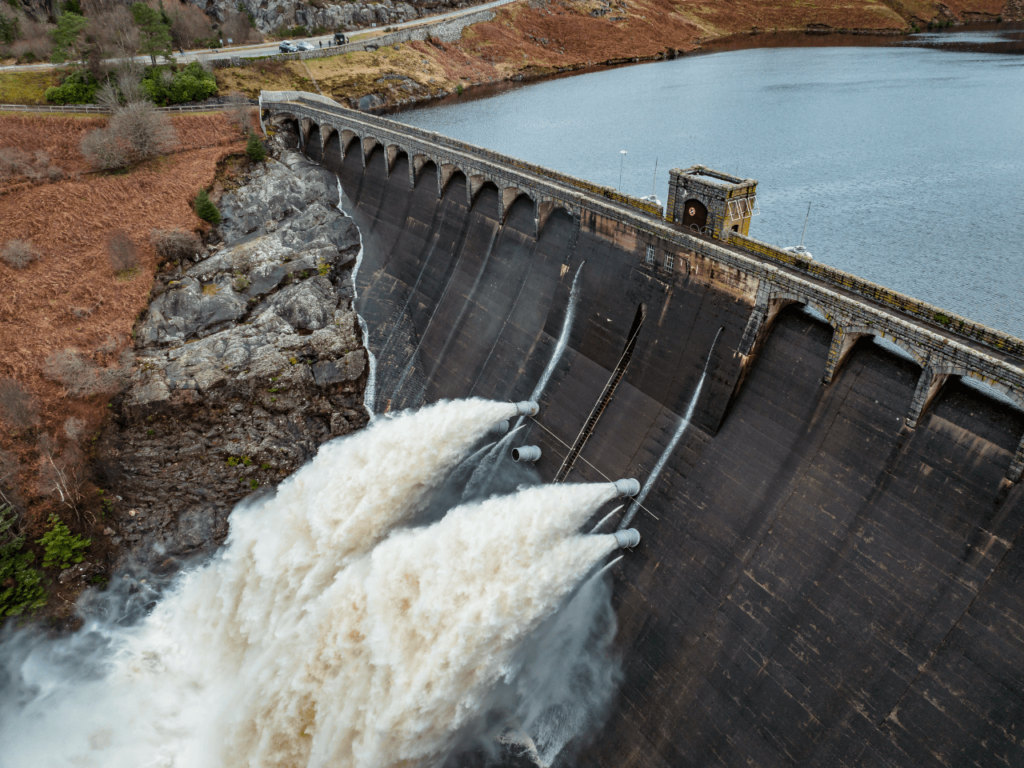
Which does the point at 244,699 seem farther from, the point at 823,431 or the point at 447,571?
the point at 823,431

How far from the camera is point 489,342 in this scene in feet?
125

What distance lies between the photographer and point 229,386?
39.5 metres

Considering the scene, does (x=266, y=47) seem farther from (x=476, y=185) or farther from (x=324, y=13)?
(x=476, y=185)

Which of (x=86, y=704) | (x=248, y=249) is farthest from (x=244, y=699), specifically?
(x=248, y=249)

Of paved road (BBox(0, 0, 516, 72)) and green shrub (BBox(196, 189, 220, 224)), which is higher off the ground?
paved road (BBox(0, 0, 516, 72))

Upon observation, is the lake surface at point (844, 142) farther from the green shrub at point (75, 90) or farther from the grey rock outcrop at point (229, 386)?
the green shrub at point (75, 90)

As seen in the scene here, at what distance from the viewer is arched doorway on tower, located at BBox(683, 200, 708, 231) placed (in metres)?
29.4

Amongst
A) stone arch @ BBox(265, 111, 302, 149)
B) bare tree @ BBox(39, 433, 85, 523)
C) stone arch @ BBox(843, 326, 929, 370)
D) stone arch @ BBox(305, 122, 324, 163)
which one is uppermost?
stone arch @ BBox(843, 326, 929, 370)

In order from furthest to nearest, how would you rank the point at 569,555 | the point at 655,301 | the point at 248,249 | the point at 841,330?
1. the point at 248,249
2. the point at 655,301
3. the point at 569,555
4. the point at 841,330

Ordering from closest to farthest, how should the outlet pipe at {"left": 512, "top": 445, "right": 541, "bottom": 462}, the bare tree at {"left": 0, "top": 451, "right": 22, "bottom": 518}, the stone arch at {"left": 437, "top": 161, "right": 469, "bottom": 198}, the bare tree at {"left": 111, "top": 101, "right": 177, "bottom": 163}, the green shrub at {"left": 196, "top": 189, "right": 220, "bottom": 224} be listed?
1. the outlet pipe at {"left": 512, "top": 445, "right": 541, "bottom": 462}
2. the bare tree at {"left": 0, "top": 451, "right": 22, "bottom": 518}
3. the stone arch at {"left": 437, "top": 161, "right": 469, "bottom": 198}
4. the green shrub at {"left": 196, "top": 189, "right": 220, "bottom": 224}
5. the bare tree at {"left": 111, "top": 101, "right": 177, "bottom": 163}

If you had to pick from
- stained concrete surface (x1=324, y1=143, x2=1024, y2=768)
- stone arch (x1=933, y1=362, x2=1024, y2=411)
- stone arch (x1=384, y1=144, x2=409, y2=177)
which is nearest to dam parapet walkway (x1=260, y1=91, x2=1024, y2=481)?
stone arch (x1=933, y1=362, x2=1024, y2=411)

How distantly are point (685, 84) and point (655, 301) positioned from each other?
89354mm

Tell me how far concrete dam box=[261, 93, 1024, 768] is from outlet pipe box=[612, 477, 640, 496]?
558 mm

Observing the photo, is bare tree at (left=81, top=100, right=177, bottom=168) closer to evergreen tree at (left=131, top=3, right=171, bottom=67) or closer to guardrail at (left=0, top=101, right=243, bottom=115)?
guardrail at (left=0, top=101, right=243, bottom=115)
